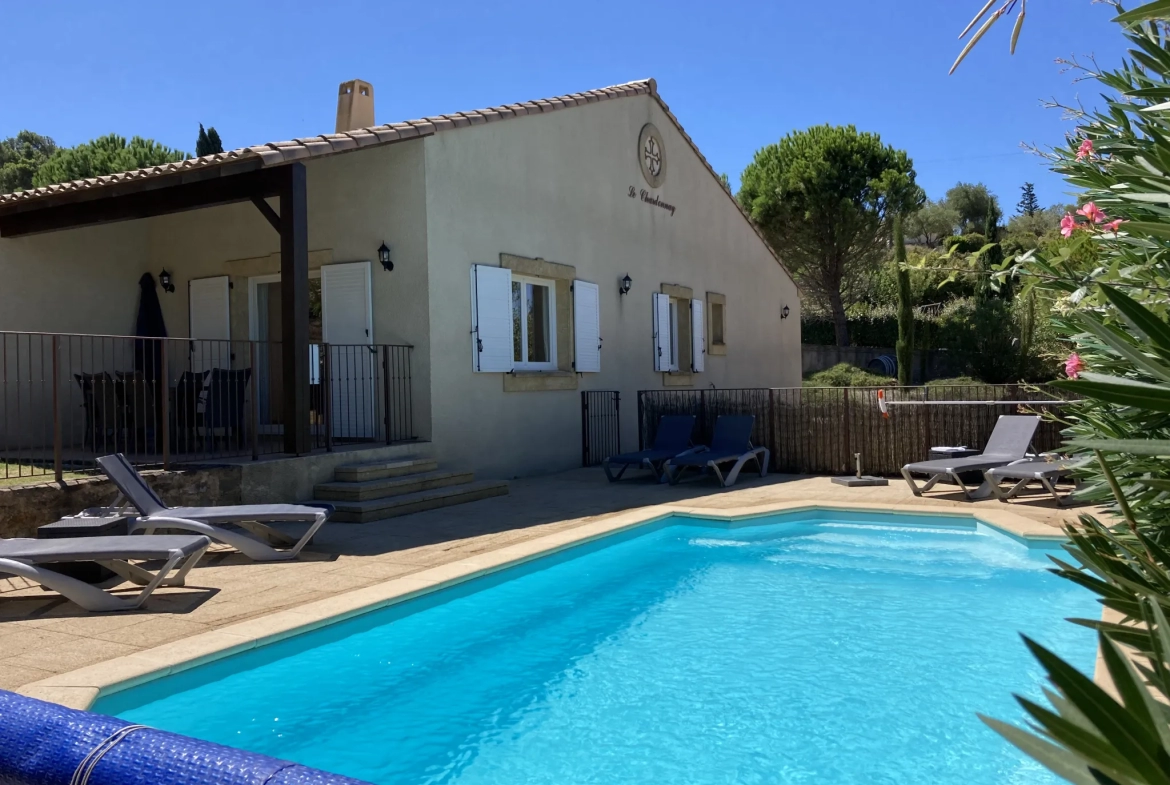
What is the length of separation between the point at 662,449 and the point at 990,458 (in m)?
4.12

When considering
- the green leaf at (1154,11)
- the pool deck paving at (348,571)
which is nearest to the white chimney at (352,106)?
the pool deck paving at (348,571)

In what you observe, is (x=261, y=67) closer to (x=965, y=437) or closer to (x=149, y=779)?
(x=965, y=437)

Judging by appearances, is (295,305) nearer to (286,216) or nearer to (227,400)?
(286,216)

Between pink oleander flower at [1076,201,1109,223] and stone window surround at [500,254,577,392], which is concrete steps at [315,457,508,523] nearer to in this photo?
stone window surround at [500,254,577,392]

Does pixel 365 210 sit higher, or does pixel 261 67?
pixel 261 67

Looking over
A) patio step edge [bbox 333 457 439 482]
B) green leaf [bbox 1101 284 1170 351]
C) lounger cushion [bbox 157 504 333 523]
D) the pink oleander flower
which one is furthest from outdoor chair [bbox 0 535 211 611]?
green leaf [bbox 1101 284 1170 351]

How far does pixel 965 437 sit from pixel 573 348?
5.49m

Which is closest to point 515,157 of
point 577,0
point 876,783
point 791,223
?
point 577,0

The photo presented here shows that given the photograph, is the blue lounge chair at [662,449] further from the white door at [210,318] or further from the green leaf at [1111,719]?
the green leaf at [1111,719]

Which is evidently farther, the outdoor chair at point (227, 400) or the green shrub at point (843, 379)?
the green shrub at point (843, 379)

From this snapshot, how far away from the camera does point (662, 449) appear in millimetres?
11812

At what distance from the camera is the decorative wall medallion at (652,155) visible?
597 inches

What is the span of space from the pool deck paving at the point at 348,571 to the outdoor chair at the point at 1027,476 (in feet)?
0.50

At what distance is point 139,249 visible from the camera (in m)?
12.6
